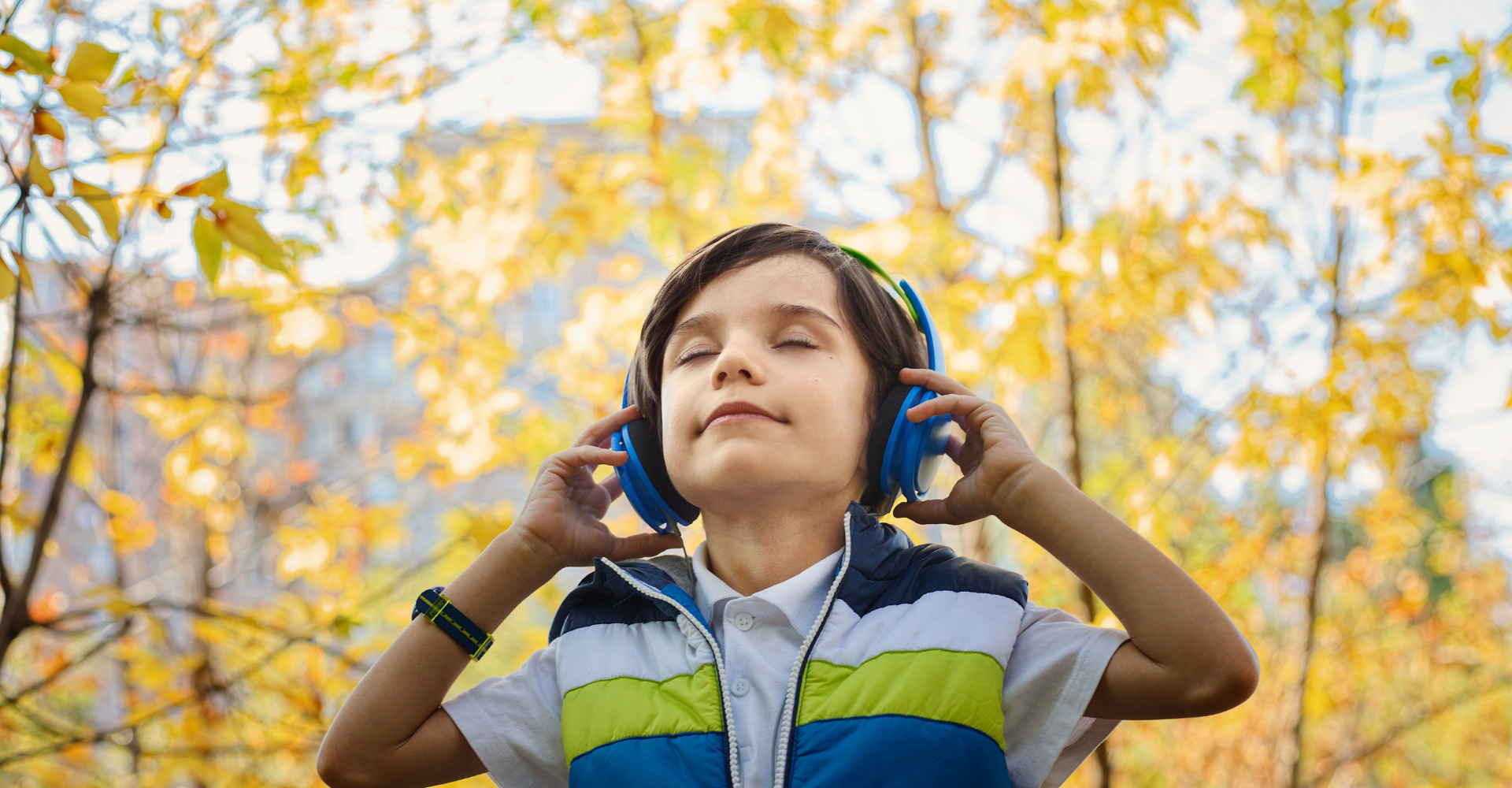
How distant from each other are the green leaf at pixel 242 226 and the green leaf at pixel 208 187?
0.01 meters

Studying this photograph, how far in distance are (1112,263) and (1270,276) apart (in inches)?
77.5

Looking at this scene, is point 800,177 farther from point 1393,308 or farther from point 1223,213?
point 1393,308

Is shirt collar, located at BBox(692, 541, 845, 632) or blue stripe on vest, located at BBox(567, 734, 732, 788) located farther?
shirt collar, located at BBox(692, 541, 845, 632)

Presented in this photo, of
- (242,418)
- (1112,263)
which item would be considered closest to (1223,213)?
(1112,263)

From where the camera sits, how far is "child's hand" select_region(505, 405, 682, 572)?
1.21m

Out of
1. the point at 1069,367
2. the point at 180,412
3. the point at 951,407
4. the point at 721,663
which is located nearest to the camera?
the point at 721,663

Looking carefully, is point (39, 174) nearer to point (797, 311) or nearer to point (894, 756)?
point (797, 311)

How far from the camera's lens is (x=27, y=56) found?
1104 millimetres

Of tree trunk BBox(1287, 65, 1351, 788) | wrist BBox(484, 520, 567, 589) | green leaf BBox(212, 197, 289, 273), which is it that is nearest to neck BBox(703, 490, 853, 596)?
wrist BBox(484, 520, 567, 589)

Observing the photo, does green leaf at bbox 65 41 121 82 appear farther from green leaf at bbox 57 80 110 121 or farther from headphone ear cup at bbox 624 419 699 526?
headphone ear cup at bbox 624 419 699 526

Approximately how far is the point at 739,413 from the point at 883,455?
0.65 feet

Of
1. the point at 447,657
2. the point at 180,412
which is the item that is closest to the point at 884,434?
the point at 447,657

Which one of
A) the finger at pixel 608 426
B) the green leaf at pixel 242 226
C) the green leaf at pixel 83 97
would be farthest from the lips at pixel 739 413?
the green leaf at pixel 83 97

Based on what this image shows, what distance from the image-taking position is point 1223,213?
2.91 metres
